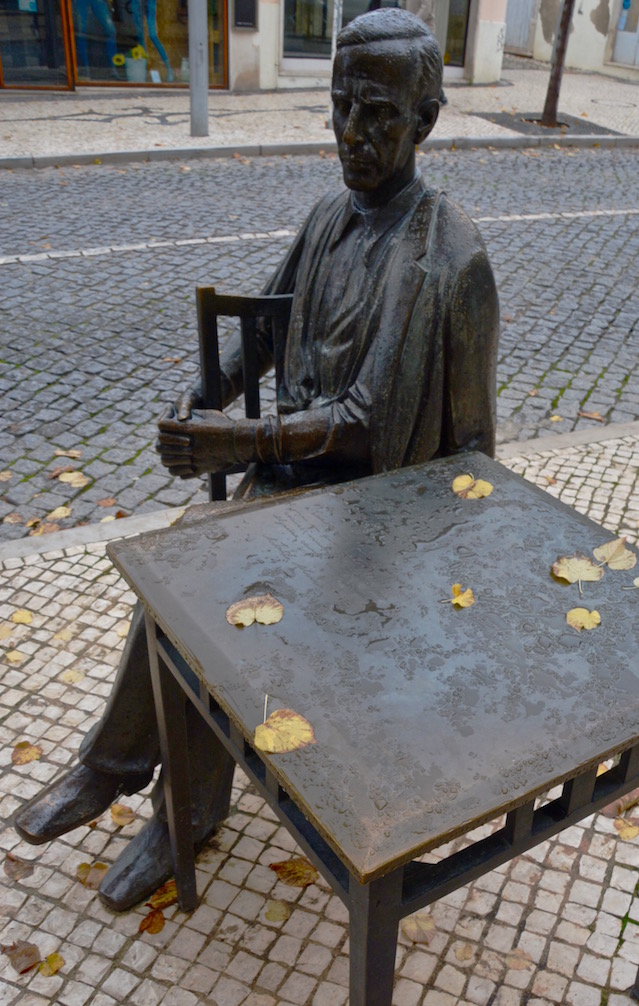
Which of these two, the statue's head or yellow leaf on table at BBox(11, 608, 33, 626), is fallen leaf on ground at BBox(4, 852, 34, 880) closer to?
yellow leaf on table at BBox(11, 608, 33, 626)

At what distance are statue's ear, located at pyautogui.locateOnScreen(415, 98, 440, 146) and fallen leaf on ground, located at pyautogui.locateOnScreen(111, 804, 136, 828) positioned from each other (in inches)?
88.8

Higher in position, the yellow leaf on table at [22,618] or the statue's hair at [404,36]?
the statue's hair at [404,36]

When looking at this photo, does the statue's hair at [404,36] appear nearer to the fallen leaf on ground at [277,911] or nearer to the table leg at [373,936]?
the table leg at [373,936]

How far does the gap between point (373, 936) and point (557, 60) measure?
14.9 meters

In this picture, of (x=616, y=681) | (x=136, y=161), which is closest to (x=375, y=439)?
(x=616, y=681)

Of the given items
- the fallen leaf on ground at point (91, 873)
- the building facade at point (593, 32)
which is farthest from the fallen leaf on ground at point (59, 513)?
the building facade at point (593, 32)

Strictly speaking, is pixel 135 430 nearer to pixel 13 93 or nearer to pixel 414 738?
pixel 414 738

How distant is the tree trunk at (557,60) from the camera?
1350 centimetres

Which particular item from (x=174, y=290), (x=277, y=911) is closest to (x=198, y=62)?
(x=174, y=290)

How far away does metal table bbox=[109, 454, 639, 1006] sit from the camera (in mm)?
1621

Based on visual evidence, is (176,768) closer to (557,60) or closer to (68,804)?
(68,804)

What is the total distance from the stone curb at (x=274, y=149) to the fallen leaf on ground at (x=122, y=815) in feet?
31.6

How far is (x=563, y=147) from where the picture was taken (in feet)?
45.1

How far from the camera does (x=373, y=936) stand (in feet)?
5.60
